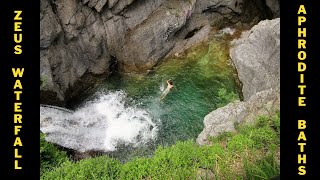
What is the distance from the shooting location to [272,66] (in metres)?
19.4

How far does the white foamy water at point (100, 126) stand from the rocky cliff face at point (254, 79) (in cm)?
471

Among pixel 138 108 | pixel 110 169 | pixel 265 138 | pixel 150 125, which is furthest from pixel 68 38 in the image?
pixel 265 138

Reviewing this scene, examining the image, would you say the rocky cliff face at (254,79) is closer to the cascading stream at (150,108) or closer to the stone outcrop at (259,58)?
the stone outcrop at (259,58)

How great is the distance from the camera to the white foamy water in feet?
58.9

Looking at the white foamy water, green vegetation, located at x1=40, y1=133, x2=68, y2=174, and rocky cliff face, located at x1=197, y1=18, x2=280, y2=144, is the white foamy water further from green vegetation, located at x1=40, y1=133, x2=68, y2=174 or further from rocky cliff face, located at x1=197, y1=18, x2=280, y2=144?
rocky cliff face, located at x1=197, y1=18, x2=280, y2=144

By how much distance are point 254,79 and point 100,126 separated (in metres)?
8.63

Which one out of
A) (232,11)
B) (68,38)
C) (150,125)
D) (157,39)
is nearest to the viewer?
(150,125)

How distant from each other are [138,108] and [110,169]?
27.5 ft

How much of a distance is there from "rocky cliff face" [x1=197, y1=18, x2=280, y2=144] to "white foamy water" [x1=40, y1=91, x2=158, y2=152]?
4.71 metres

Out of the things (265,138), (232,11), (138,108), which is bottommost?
(265,138)

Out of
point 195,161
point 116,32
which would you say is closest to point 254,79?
point 116,32

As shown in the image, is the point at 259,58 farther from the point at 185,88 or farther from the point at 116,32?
the point at 116,32

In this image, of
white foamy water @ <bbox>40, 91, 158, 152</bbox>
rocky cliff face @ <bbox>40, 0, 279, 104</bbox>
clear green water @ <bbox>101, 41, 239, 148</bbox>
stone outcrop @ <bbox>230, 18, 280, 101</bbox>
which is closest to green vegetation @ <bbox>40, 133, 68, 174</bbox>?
white foamy water @ <bbox>40, 91, 158, 152</bbox>

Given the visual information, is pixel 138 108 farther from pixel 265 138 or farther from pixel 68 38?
pixel 265 138
